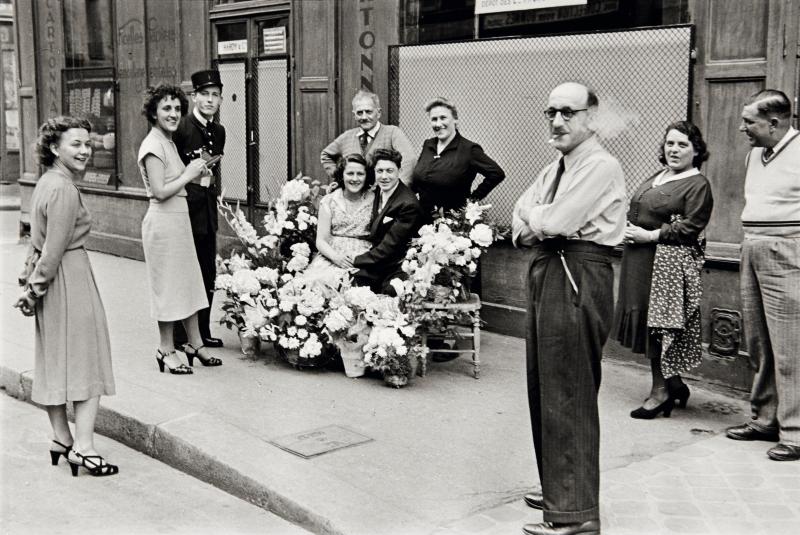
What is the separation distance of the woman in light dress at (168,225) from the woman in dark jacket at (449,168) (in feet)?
5.64

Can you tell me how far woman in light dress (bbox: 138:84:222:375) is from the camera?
255 inches

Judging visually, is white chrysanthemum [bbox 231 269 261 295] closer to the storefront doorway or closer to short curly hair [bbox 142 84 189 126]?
short curly hair [bbox 142 84 189 126]

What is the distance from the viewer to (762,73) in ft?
19.9

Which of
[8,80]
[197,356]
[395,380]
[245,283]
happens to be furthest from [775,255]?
[8,80]

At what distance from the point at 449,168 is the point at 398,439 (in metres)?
2.53

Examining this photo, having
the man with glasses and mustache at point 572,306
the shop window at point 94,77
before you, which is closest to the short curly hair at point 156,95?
the man with glasses and mustache at point 572,306

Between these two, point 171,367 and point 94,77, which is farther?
point 94,77

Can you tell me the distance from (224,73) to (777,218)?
7517mm

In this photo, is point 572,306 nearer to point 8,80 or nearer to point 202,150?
point 202,150

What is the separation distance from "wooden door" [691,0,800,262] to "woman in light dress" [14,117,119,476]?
4.04 metres

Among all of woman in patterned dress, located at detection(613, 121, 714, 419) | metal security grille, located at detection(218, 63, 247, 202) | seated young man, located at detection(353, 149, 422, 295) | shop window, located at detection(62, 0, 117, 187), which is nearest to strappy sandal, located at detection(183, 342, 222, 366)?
seated young man, located at detection(353, 149, 422, 295)

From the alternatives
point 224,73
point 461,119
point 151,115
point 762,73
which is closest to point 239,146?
point 224,73

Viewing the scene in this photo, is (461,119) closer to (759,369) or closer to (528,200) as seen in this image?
(759,369)

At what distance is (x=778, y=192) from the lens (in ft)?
17.2
